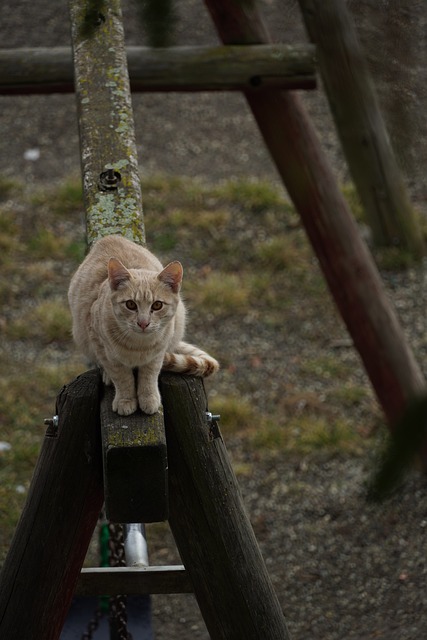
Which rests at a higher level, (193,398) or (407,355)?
(407,355)

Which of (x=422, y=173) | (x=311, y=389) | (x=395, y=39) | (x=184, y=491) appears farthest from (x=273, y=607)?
(x=311, y=389)

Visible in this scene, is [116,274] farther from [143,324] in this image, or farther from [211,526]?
[211,526]

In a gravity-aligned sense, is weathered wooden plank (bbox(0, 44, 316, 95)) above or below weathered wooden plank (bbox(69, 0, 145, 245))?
above

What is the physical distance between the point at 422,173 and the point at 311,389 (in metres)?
5.21

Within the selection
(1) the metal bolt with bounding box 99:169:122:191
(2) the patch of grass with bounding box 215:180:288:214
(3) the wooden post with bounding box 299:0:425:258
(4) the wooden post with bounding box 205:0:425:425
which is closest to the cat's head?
(1) the metal bolt with bounding box 99:169:122:191

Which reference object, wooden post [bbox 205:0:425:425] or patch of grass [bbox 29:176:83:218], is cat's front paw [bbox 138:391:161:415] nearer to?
wooden post [bbox 205:0:425:425]

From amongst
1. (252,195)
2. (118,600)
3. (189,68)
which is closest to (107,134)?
(189,68)

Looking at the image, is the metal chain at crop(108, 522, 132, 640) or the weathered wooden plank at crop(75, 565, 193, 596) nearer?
the weathered wooden plank at crop(75, 565, 193, 596)

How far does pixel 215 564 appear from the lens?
2361 millimetres

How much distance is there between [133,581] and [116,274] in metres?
1.03

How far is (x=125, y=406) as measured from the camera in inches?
89.2

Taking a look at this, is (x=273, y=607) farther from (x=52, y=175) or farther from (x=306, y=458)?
(x=52, y=175)

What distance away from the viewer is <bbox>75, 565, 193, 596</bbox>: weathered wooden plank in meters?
3.03

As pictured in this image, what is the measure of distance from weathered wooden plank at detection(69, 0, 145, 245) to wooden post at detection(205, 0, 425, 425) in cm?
139
